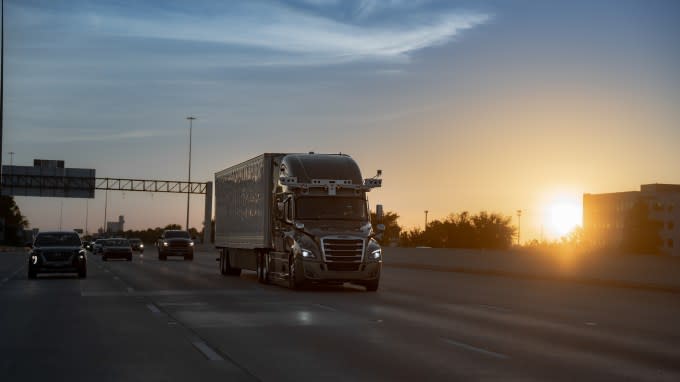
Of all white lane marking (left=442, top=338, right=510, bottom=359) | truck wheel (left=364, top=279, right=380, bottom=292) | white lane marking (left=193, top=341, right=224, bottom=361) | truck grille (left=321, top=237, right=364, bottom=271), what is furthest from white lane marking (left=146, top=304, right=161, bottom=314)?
truck wheel (left=364, top=279, right=380, bottom=292)

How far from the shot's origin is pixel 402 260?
167ft

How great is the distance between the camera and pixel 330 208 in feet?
89.7

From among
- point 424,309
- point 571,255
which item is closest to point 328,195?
point 424,309

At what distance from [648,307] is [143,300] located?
1173 cm

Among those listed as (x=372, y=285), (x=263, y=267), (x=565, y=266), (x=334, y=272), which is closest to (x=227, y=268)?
(x=263, y=267)

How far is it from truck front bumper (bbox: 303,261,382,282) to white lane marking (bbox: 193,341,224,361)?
12.6 m

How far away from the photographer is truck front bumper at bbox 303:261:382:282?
85.7 ft

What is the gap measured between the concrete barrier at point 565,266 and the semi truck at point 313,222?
868 cm

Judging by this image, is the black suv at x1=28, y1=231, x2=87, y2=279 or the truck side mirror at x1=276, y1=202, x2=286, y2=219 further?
the black suv at x1=28, y1=231, x2=87, y2=279

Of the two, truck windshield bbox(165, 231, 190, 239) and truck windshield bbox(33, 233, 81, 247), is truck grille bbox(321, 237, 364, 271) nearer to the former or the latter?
truck windshield bbox(33, 233, 81, 247)

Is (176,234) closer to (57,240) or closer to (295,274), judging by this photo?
(57,240)

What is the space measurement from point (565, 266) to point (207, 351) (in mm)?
23827

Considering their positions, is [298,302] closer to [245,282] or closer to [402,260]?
[245,282]

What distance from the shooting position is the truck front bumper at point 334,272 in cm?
2611
